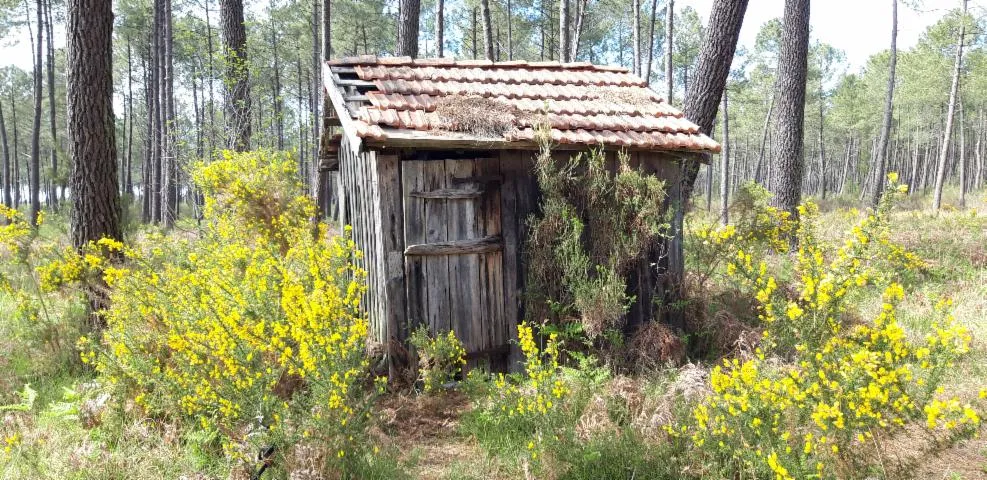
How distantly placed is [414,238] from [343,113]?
1.41 meters

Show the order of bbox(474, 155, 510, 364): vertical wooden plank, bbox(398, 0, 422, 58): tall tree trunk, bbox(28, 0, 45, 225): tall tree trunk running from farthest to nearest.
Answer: bbox(28, 0, 45, 225): tall tree trunk < bbox(398, 0, 422, 58): tall tree trunk < bbox(474, 155, 510, 364): vertical wooden plank

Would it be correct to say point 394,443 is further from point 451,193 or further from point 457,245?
point 451,193

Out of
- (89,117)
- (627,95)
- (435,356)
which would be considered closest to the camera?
(435,356)

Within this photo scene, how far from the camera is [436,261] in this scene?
543cm

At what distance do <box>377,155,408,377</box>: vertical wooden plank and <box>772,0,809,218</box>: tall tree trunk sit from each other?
7.77m

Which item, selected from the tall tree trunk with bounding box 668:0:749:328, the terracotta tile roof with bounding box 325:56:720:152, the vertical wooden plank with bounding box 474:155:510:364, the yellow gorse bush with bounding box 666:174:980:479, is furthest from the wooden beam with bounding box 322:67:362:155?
the tall tree trunk with bounding box 668:0:749:328

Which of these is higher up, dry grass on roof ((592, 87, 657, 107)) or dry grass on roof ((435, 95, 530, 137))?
dry grass on roof ((592, 87, 657, 107))

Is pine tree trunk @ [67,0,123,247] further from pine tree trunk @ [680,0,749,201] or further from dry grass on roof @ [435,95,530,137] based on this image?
pine tree trunk @ [680,0,749,201]

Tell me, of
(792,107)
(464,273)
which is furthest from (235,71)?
(792,107)

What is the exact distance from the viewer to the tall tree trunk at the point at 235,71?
9.85 m

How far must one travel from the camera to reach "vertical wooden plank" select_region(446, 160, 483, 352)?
17.8 ft

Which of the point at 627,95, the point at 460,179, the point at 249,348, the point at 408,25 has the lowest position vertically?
the point at 249,348

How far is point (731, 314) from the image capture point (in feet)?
20.2

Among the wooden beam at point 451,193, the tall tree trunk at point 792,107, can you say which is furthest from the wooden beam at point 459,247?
the tall tree trunk at point 792,107
